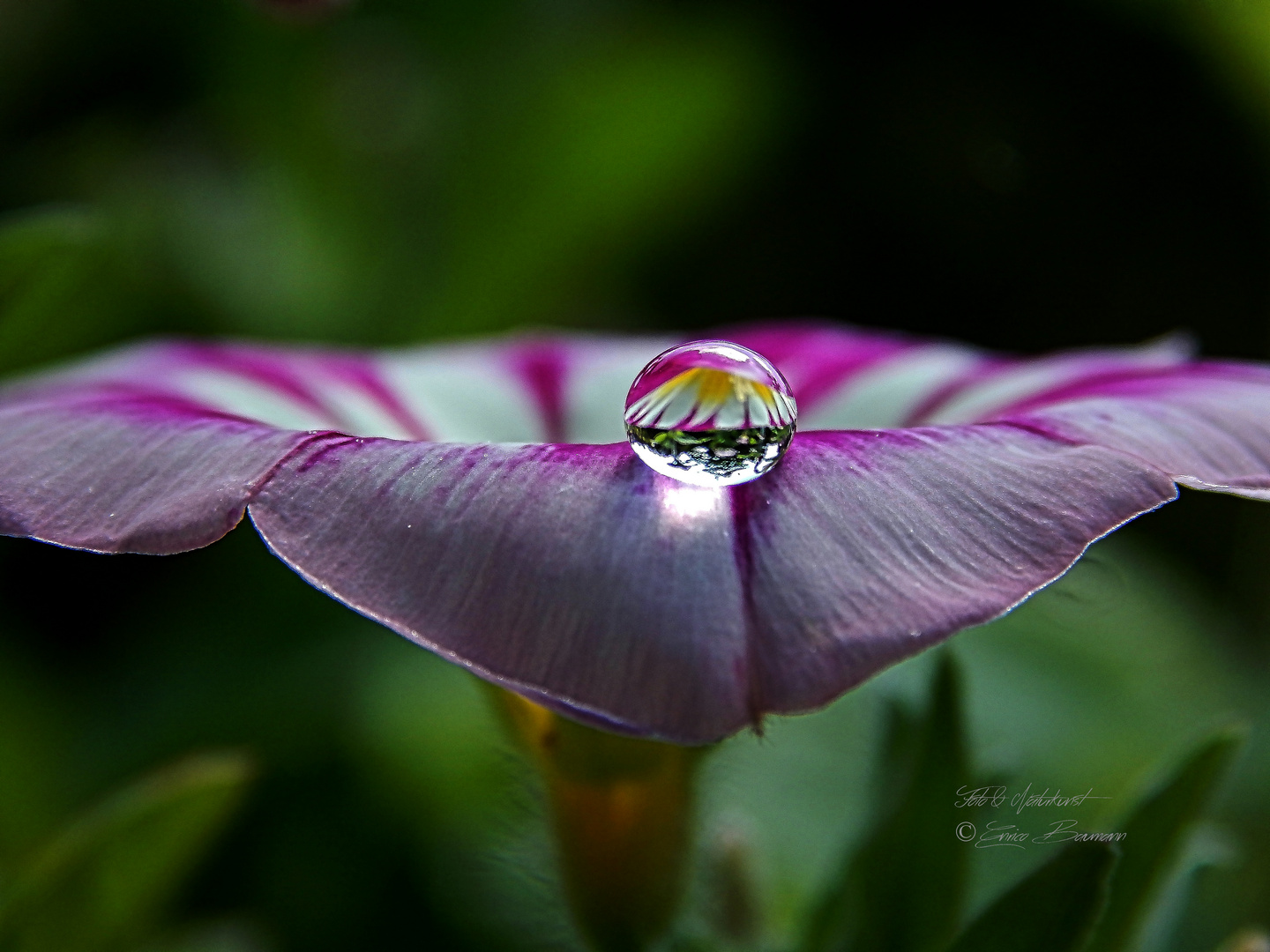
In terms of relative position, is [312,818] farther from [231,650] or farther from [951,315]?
[951,315]

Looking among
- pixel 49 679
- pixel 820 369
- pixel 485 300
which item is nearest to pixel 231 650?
pixel 49 679

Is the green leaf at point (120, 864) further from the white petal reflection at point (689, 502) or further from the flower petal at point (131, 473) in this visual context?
the white petal reflection at point (689, 502)

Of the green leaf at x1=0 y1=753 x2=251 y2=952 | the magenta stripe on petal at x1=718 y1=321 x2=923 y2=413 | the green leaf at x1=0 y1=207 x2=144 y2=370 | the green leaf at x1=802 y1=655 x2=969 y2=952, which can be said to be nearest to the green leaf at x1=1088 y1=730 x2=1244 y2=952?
the green leaf at x1=802 y1=655 x2=969 y2=952

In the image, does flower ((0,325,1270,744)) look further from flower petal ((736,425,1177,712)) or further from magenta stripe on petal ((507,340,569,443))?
magenta stripe on petal ((507,340,569,443))

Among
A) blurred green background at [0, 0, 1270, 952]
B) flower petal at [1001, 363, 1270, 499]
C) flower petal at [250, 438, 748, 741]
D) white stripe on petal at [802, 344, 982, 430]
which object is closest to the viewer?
flower petal at [250, 438, 748, 741]

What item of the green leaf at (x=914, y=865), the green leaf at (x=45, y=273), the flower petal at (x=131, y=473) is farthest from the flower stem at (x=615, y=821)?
the green leaf at (x=45, y=273)
